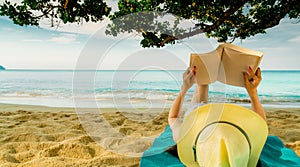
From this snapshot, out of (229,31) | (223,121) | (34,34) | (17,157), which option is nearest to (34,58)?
(34,34)

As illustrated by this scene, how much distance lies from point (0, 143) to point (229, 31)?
10.3 ft

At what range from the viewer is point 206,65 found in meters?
1.49

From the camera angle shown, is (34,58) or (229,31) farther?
(34,58)

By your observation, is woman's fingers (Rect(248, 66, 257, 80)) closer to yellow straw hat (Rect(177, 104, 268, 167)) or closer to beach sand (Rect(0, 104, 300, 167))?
yellow straw hat (Rect(177, 104, 268, 167))

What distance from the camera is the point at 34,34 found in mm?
10625

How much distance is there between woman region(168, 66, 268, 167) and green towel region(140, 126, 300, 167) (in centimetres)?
30

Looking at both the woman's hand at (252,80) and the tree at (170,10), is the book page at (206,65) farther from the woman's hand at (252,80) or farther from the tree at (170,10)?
the tree at (170,10)

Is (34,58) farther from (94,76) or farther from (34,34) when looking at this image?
(94,76)

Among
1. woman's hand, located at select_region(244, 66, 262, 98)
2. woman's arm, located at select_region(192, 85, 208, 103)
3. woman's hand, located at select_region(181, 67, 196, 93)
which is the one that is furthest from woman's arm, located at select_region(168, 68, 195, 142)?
woman's hand, located at select_region(244, 66, 262, 98)

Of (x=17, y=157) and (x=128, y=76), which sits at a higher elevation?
(x=128, y=76)

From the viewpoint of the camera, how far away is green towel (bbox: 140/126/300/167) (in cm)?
164

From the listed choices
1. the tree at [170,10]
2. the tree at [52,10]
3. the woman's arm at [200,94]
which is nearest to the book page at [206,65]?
the woman's arm at [200,94]

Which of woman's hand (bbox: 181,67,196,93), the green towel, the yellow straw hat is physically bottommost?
the green towel

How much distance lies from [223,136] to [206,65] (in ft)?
1.60
